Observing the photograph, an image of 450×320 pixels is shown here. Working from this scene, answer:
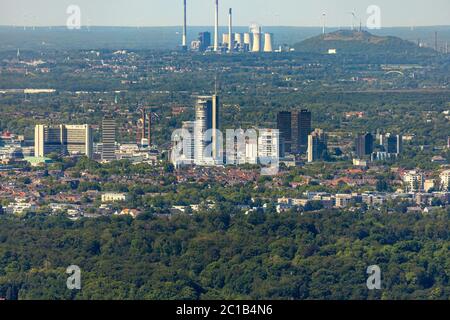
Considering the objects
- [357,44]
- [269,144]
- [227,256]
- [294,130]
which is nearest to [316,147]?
[269,144]

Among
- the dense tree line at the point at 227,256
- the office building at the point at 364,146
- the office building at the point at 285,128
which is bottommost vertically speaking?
the office building at the point at 364,146

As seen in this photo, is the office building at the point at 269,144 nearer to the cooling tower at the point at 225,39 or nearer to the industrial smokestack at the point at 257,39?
the cooling tower at the point at 225,39

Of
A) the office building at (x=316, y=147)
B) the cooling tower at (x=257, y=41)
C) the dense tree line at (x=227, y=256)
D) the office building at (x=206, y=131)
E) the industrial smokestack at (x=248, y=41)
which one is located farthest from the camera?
the industrial smokestack at (x=248, y=41)

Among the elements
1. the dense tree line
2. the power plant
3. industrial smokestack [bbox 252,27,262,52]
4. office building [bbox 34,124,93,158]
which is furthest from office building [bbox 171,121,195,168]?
industrial smokestack [bbox 252,27,262,52]

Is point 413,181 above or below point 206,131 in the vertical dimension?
below

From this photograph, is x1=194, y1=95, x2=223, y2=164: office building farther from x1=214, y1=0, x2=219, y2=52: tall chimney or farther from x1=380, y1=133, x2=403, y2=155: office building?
x1=214, y1=0, x2=219, y2=52: tall chimney

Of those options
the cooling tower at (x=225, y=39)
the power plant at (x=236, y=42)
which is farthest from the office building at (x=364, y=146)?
the cooling tower at (x=225, y=39)

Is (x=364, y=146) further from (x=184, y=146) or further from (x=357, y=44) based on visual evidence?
(x=357, y=44)

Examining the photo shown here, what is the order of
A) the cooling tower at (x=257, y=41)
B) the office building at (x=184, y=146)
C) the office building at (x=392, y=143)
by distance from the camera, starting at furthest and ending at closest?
1. the cooling tower at (x=257, y=41)
2. the office building at (x=392, y=143)
3. the office building at (x=184, y=146)
